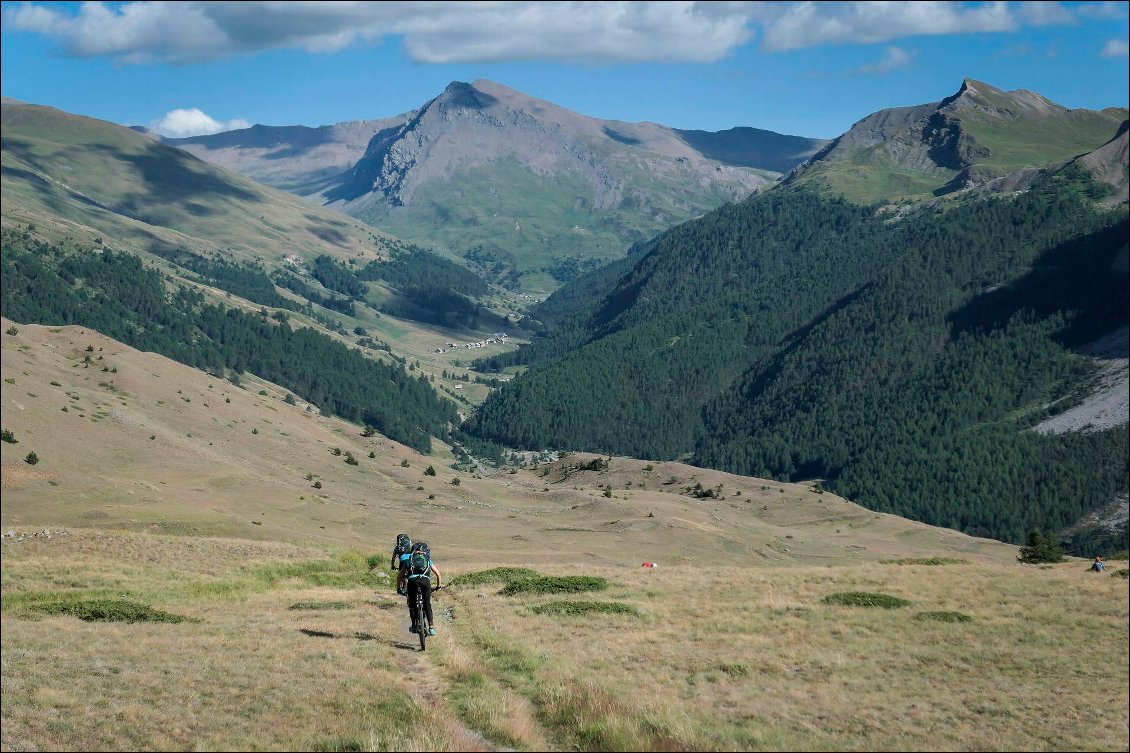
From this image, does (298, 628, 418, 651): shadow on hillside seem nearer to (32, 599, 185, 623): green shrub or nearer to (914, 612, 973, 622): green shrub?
(32, 599, 185, 623): green shrub

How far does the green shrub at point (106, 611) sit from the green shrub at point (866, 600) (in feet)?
88.9

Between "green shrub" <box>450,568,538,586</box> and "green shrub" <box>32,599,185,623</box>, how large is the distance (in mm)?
17835

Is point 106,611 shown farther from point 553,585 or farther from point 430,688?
point 553,585

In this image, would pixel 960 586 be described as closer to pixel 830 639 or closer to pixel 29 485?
pixel 830 639

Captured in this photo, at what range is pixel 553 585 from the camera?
4538cm

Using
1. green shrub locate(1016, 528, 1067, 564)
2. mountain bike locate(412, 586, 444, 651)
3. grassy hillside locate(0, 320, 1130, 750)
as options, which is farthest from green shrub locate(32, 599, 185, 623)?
green shrub locate(1016, 528, 1067, 564)

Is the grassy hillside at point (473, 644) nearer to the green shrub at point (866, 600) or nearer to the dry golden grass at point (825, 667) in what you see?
the dry golden grass at point (825, 667)

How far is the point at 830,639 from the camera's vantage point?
32.6 metres

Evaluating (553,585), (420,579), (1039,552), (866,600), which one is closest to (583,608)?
(553,585)

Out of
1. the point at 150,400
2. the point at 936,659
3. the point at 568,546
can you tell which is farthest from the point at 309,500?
the point at 936,659

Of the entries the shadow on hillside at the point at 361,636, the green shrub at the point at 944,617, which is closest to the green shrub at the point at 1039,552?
the green shrub at the point at 944,617

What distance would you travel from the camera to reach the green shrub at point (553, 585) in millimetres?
44469

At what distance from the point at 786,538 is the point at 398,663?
102m

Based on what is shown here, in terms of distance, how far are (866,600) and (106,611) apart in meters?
30.6
